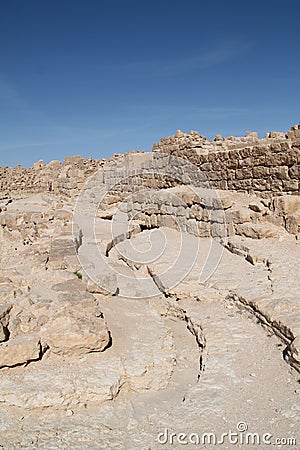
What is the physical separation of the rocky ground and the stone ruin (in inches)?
0.6

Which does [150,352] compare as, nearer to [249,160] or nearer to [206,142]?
[249,160]

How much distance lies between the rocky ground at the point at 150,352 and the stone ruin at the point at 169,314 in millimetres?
15

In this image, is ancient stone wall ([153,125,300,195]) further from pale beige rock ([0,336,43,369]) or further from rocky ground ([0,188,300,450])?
pale beige rock ([0,336,43,369])

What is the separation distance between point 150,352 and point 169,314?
1.48 m

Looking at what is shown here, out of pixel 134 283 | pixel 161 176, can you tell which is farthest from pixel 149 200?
pixel 134 283

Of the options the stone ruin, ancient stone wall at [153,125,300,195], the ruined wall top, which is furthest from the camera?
the ruined wall top

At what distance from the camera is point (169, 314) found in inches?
225

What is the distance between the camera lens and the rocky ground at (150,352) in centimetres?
298

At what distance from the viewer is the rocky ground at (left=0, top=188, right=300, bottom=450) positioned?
2.98m

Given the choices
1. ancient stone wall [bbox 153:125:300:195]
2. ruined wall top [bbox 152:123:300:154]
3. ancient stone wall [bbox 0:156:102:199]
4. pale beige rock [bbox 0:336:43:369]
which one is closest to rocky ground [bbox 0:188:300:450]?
pale beige rock [bbox 0:336:43:369]

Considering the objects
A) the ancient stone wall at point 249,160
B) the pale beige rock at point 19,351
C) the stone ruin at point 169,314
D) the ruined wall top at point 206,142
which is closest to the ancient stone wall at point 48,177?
the ruined wall top at point 206,142

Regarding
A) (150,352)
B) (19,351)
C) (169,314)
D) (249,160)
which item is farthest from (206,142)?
(19,351)

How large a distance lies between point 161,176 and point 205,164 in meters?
1.94

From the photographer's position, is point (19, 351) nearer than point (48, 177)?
Yes
